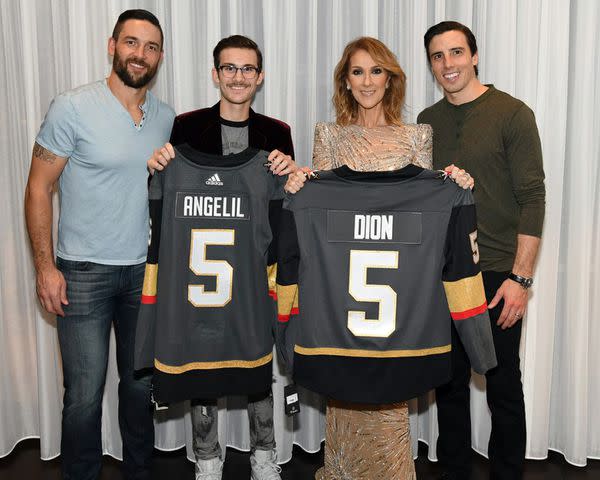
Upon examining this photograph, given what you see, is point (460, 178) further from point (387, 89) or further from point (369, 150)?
point (387, 89)

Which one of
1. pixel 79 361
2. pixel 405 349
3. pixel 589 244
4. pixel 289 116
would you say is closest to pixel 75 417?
pixel 79 361

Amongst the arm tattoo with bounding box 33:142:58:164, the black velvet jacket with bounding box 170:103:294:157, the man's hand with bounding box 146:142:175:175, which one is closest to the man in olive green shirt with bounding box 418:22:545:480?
the black velvet jacket with bounding box 170:103:294:157

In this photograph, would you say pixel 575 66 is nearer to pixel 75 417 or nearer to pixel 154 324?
pixel 154 324

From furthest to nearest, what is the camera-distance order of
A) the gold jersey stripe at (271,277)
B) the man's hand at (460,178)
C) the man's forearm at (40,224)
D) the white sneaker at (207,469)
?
the white sneaker at (207,469) < the man's forearm at (40,224) < the gold jersey stripe at (271,277) < the man's hand at (460,178)

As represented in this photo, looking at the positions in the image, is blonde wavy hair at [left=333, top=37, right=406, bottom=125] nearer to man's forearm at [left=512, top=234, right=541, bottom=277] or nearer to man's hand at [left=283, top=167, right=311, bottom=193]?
man's hand at [left=283, top=167, right=311, bottom=193]

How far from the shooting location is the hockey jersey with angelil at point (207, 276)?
223 cm

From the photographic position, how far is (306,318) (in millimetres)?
2178

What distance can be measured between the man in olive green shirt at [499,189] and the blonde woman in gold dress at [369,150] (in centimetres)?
19

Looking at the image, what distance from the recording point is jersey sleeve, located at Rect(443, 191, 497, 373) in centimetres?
210

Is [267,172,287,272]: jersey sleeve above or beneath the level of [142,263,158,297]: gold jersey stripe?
above

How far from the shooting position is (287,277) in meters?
2.18

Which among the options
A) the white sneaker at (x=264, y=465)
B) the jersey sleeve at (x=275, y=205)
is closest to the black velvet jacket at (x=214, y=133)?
the jersey sleeve at (x=275, y=205)

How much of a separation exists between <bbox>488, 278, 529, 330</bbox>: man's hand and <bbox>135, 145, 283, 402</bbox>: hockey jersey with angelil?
887 millimetres

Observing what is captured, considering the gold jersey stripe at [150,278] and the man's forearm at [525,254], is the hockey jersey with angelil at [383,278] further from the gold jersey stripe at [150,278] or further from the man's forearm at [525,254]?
the gold jersey stripe at [150,278]
